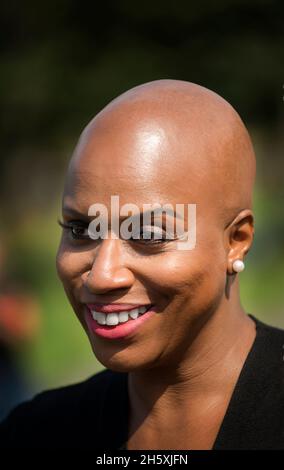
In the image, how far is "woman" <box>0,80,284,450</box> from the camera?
2646mm

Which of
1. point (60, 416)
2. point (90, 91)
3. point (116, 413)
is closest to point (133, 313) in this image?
point (116, 413)

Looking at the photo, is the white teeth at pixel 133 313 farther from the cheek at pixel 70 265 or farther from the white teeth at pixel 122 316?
the cheek at pixel 70 265

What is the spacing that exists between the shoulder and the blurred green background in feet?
20.4

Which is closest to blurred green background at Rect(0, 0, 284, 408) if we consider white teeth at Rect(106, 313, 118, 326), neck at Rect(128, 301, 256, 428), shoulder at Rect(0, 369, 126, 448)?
shoulder at Rect(0, 369, 126, 448)

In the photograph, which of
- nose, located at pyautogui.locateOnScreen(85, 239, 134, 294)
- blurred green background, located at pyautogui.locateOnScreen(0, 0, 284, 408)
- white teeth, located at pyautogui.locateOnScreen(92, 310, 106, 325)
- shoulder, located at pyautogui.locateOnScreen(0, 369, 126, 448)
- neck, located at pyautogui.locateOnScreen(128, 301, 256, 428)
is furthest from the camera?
blurred green background, located at pyautogui.locateOnScreen(0, 0, 284, 408)

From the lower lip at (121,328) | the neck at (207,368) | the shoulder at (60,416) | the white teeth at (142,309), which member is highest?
the white teeth at (142,309)

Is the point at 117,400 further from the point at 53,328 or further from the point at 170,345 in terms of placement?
the point at 53,328

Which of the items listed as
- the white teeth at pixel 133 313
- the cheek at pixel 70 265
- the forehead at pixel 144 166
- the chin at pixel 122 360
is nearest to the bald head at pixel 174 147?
the forehead at pixel 144 166

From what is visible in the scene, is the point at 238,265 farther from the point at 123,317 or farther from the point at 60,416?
the point at 60,416

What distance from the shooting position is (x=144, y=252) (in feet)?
8.77

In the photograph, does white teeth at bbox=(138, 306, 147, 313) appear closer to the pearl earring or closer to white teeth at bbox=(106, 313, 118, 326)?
white teeth at bbox=(106, 313, 118, 326)

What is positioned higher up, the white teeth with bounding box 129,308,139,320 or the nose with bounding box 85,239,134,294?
the nose with bounding box 85,239,134,294

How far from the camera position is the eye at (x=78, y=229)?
2764 mm

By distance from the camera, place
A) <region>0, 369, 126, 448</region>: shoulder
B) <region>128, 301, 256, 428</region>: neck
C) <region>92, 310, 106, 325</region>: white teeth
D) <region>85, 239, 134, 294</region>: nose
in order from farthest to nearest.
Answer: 1. <region>0, 369, 126, 448</region>: shoulder
2. <region>128, 301, 256, 428</region>: neck
3. <region>92, 310, 106, 325</region>: white teeth
4. <region>85, 239, 134, 294</region>: nose
